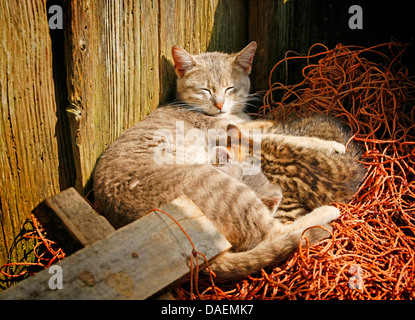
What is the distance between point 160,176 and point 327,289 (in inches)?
55.3

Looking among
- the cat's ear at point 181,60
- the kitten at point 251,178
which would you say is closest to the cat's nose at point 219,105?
the cat's ear at point 181,60

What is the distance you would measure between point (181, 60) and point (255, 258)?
7.13 feet

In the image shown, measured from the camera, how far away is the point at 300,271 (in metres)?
2.48

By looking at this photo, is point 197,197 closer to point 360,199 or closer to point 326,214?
point 326,214

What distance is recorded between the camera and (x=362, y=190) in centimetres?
310

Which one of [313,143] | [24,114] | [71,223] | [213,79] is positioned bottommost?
[71,223]

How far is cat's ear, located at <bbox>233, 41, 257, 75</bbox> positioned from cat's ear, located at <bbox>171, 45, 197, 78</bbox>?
0.51 m

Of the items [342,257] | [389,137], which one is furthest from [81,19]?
[389,137]

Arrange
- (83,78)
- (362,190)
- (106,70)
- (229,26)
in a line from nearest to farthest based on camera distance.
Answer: (83,78)
(106,70)
(362,190)
(229,26)

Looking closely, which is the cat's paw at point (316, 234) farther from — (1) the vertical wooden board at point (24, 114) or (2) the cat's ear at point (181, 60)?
(2) the cat's ear at point (181, 60)

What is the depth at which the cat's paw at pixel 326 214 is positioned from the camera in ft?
9.15

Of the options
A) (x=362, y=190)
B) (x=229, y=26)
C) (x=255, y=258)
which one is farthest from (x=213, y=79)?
(x=255, y=258)

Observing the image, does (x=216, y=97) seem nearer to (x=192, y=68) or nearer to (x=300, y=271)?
(x=192, y=68)

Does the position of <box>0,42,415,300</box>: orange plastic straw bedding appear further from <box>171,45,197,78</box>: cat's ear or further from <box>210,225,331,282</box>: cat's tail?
<box>171,45,197,78</box>: cat's ear
